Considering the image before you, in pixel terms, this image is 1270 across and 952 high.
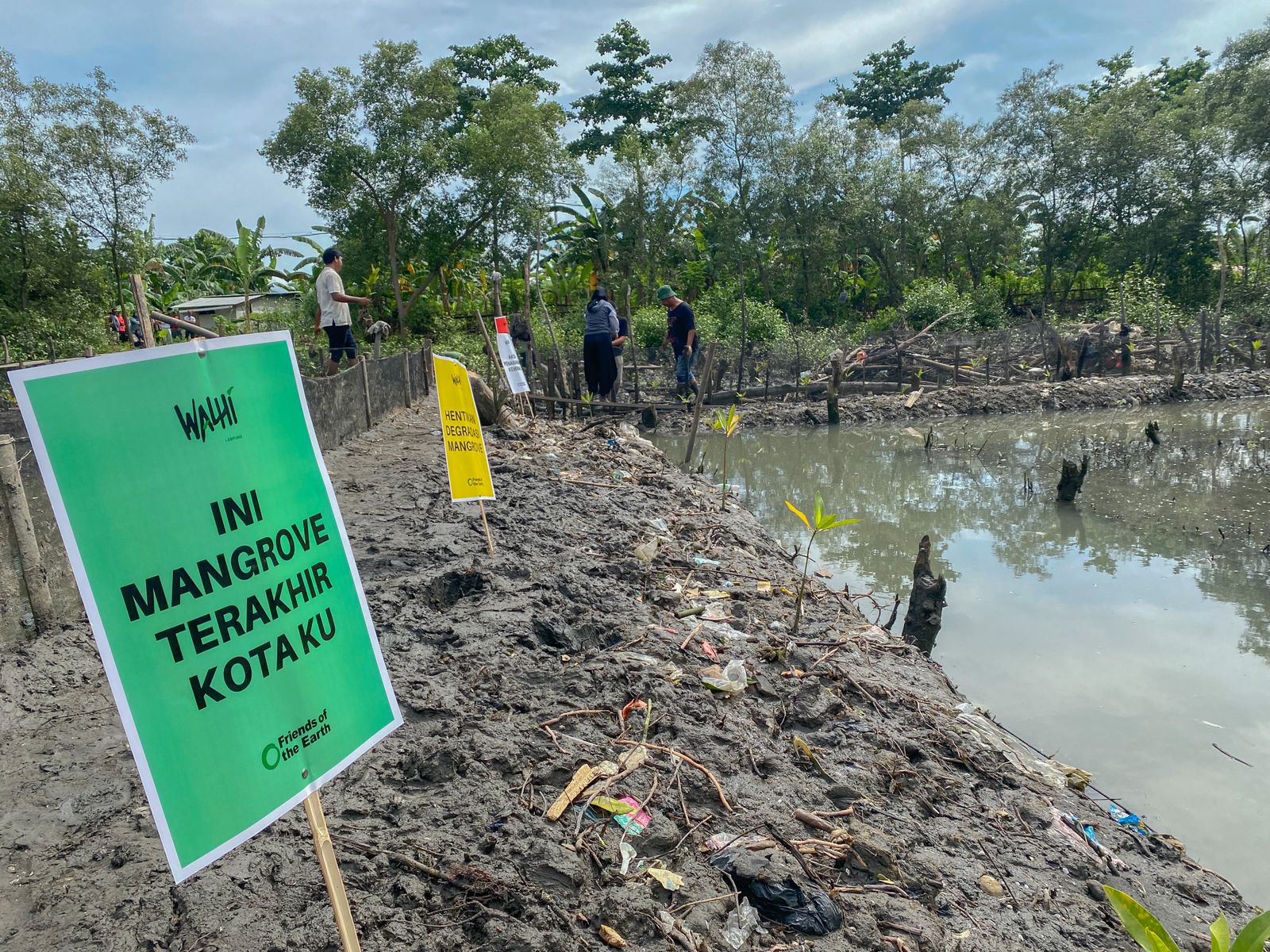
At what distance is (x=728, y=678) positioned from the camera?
158 inches

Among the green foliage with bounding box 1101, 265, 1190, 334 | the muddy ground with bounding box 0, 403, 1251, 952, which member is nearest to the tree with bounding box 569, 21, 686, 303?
the green foliage with bounding box 1101, 265, 1190, 334

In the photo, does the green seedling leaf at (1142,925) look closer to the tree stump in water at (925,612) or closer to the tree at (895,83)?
the tree stump in water at (925,612)

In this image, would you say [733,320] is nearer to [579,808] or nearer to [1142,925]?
[579,808]

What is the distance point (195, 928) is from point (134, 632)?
49.8 inches

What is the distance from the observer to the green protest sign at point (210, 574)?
1348 millimetres

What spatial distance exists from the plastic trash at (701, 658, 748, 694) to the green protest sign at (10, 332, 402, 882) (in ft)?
7.61

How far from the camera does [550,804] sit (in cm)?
279

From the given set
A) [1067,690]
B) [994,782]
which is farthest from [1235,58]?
[994,782]

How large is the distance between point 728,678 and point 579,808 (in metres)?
1.39

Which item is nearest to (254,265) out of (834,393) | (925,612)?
(834,393)

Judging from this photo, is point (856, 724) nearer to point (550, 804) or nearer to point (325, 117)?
point (550, 804)

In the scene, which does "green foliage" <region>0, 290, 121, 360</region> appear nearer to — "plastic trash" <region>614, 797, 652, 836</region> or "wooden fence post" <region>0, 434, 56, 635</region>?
"wooden fence post" <region>0, 434, 56, 635</region>

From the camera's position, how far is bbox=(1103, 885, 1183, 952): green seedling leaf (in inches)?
81.9

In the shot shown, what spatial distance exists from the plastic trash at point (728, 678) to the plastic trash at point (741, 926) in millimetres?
1364
